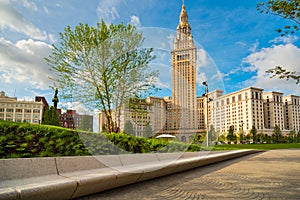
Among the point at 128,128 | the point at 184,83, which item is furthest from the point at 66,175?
the point at 184,83

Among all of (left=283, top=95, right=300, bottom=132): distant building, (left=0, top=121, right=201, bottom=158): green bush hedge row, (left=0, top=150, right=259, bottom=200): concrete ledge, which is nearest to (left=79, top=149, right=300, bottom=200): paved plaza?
(left=0, top=150, right=259, bottom=200): concrete ledge

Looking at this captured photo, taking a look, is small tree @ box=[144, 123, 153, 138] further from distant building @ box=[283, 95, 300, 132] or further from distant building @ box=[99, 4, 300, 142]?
distant building @ box=[283, 95, 300, 132]

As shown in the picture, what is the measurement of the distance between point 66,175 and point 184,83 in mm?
2965

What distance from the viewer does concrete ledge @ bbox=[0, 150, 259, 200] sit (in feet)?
10.5

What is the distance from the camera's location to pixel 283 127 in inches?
5423

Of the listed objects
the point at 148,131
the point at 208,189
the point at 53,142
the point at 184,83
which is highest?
the point at 184,83

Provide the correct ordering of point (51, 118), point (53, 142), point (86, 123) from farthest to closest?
point (51, 118), point (53, 142), point (86, 123)

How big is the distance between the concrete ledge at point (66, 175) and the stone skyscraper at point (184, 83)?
976 millimetres

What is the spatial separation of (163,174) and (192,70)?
3131mm

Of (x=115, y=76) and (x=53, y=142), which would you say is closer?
(x=115, y=76)

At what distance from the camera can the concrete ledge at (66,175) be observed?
10.5ft

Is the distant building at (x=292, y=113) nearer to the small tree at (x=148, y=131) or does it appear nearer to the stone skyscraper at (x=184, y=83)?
the stone skyscraper at (x=184, y=83)

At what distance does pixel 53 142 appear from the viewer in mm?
6266

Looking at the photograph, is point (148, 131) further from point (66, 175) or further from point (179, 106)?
point (66, 175)
